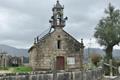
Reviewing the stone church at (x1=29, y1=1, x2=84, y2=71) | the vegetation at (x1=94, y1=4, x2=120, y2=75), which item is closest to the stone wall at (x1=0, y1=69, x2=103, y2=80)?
the vegetation at (x1=94, y1=4, x2=120, y2=75)

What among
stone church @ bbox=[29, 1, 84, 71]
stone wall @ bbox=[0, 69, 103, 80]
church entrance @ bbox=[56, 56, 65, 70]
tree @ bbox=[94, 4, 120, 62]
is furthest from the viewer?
church entrance @ bbox=[56, 56, 65, 70]

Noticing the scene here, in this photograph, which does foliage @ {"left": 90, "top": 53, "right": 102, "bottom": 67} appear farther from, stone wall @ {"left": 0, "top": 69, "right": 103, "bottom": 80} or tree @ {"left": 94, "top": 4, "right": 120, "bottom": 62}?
stone wall @ {"left": 0, "top": 69, "right": 103, "bottom": 80}

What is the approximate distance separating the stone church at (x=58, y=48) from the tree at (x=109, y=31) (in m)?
7.17

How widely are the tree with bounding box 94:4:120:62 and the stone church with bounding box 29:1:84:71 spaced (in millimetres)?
7172

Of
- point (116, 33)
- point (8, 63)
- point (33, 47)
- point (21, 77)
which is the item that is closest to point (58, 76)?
point (21, 77)

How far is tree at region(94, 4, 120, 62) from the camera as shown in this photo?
4822cm

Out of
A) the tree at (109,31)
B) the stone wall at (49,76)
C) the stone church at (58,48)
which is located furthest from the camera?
the stone church at (58,48)

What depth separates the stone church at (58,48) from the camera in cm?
5516

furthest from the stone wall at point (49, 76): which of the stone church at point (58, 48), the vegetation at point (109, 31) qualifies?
the stone church at point (58, 48)

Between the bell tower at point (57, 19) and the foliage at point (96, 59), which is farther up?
the bell tower at point (57, 19)

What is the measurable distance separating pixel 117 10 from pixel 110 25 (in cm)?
275

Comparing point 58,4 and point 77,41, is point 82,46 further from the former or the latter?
point 58,4

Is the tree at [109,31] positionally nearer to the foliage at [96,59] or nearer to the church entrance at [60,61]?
the foliage at [96,59]

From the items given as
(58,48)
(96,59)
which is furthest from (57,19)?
(96,59)
